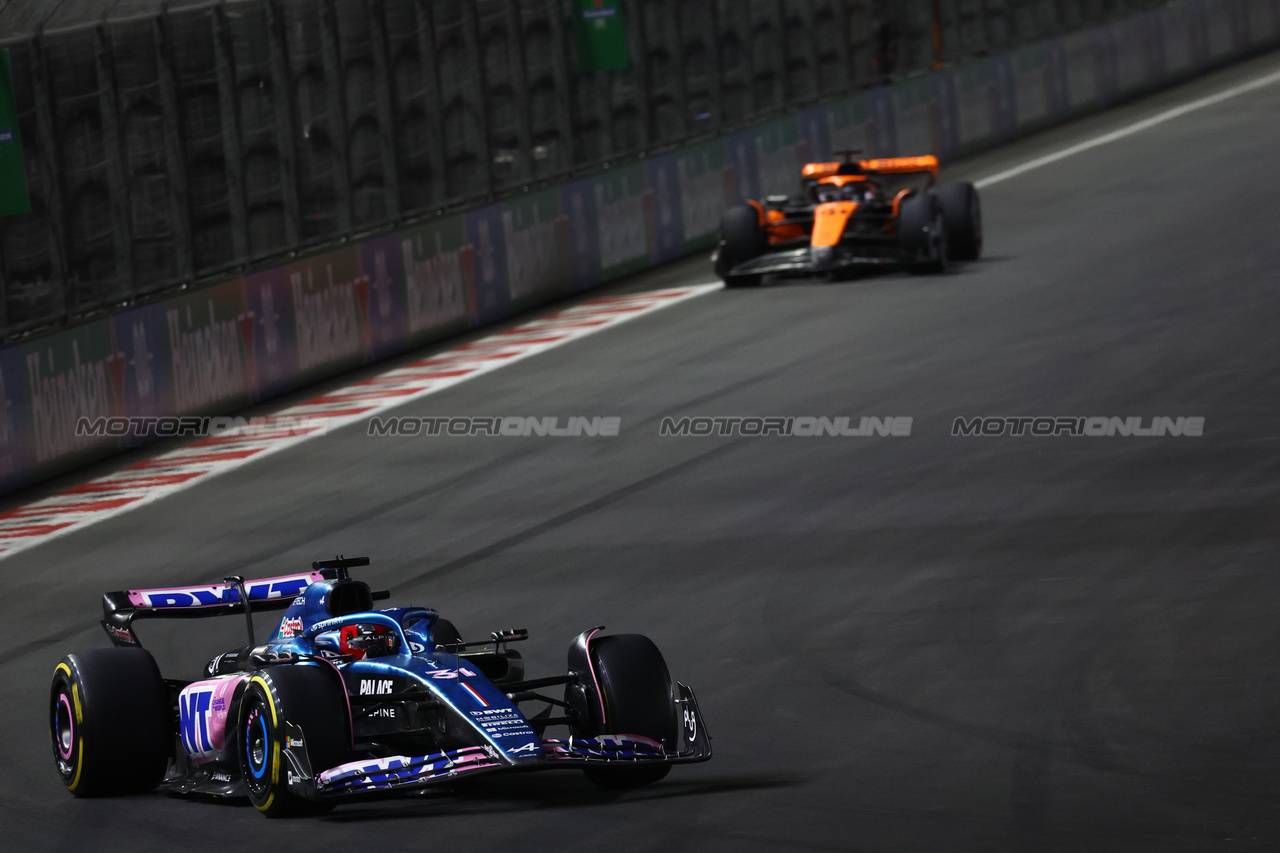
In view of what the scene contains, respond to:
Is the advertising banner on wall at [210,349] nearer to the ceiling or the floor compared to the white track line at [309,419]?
nearer to the ceiling

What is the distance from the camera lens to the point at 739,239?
22.7 metres

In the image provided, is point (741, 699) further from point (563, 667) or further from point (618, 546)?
point (618, 546)

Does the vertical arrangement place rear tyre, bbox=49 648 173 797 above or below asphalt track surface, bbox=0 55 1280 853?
above

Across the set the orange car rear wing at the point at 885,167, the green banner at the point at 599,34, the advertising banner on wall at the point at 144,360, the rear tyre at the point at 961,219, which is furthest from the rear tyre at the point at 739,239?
the advertising banner on wall at the point at 144,360

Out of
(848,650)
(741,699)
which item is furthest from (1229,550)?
(741,699)

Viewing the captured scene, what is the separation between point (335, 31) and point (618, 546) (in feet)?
33.1

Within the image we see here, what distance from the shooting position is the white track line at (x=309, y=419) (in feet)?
52.5

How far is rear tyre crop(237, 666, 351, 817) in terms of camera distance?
7.80 m

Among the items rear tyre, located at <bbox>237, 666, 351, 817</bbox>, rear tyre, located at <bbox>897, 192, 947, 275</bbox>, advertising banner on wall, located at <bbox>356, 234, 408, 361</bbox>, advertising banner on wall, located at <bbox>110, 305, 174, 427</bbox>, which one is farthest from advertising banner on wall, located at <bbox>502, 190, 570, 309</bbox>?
rear tyre, located at <bbox>237, 666, 351, 817</bbox>

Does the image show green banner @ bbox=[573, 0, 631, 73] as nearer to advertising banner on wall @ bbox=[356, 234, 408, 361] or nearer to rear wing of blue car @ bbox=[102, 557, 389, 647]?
advertising banner on wall @ bbox=[356, 234, 408, 361]

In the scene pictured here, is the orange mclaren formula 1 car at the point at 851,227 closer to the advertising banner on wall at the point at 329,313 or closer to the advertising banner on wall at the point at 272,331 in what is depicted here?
the advertising banner on wall at the point at 329,313

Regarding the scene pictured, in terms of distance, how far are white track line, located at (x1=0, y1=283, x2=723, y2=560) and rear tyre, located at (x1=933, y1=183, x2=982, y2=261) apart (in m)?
2.66

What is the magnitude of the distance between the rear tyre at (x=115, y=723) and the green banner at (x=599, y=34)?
17.0 m

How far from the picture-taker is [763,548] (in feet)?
41.0
